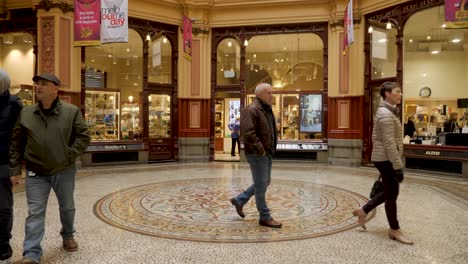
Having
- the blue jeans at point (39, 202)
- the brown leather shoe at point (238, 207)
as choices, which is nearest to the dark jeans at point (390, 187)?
the brown leather shoe at point (238, 207)

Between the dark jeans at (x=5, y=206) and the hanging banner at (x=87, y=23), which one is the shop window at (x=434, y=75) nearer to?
the hanging banner at (x=87, y=23)

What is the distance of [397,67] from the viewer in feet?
32.5

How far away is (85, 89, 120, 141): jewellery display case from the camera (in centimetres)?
1066

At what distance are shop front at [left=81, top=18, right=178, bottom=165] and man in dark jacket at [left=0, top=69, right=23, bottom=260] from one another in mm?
7274

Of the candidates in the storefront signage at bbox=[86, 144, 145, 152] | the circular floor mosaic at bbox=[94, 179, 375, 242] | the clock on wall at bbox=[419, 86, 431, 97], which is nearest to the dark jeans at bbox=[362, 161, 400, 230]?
the circular floor mosaic at bbox=[94, 179, 375, 242]

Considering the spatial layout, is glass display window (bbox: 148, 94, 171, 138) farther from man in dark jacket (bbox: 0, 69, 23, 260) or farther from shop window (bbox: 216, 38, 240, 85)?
man in dark jacket (bbox: 0, 69, 23, 260)

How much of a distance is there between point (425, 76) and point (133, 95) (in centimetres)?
934

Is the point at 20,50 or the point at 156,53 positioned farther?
the point at 156,53

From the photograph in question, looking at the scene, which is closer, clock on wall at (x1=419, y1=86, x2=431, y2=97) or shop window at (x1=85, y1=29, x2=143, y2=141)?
shop window at (x1=85, y1=29, x2=143, y2=141)

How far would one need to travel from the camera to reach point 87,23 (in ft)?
28.1

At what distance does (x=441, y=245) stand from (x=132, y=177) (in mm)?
6320

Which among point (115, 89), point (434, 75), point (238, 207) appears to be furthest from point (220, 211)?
point (434, 75)

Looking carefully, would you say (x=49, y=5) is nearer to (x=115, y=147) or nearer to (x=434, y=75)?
(x=115, y=147)

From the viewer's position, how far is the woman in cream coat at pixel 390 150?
381cm
